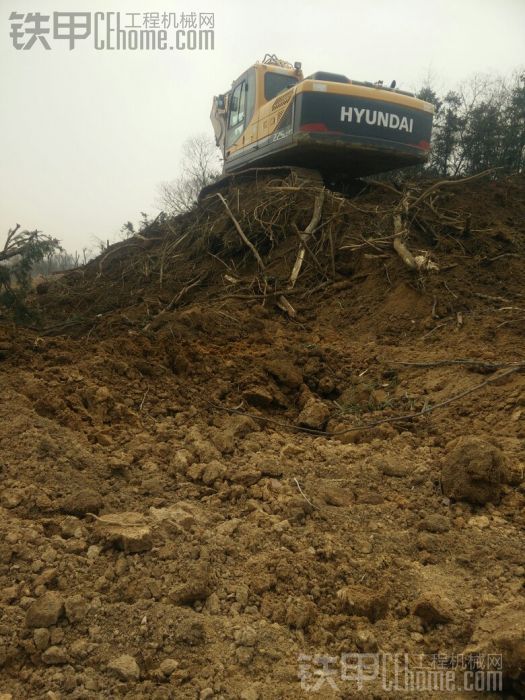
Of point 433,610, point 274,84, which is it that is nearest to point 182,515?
point 433,610

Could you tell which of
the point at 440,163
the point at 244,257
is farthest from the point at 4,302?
the point at 440,163

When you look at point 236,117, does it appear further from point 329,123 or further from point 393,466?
point 393,466

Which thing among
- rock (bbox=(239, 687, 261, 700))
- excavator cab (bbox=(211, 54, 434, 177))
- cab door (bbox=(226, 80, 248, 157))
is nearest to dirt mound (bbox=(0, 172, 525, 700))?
rock (bbox=(239, 687, 261, 700))

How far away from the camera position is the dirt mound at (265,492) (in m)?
1.76

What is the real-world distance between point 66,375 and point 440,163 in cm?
1922

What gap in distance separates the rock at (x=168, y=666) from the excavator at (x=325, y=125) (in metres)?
7.32

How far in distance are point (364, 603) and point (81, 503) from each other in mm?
1369

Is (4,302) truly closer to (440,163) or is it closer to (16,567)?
(16,567)

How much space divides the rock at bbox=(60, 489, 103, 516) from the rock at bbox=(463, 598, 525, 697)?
66.3 inches

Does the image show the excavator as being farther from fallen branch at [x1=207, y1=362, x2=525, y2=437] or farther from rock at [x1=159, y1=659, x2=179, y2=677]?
rock at [x1=159, y1=659, x2=179, y2=677]

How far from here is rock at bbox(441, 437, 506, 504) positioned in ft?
8.86

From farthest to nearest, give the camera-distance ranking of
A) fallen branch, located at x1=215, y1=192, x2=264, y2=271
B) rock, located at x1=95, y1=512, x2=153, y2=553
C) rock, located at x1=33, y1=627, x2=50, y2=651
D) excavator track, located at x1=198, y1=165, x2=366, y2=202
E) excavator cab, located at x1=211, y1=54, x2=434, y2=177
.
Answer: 1. excavator track, located at x1=198, y1=165, x2=366, y2=202
2. excavator cab, located at x1=211, y1=54, x2=434, y2=177
3. fallen branch, located at x1=215, y1=192, x2=264, y2=271
4. rock, located at x1=95, y1=512, x2=153, y2=553
5. rock, located at x1=33, y1=627, x2=50, y2=651

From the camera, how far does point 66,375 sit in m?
3.83

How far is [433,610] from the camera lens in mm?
1937
